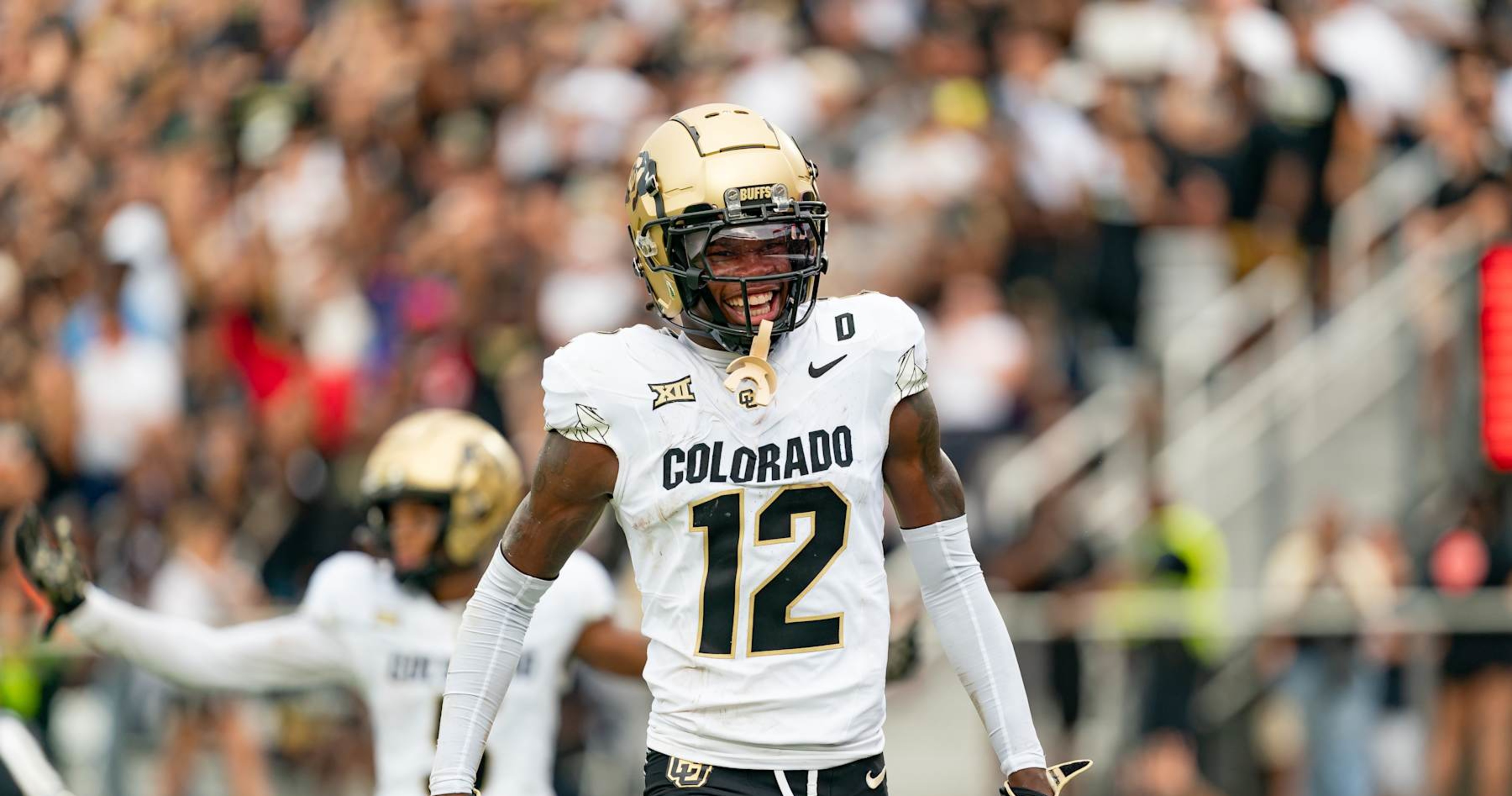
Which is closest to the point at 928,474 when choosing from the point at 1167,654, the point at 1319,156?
the point at 1167,654

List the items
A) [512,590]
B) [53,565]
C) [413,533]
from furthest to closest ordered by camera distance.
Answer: [413,533]
[53,565]
[512,590]

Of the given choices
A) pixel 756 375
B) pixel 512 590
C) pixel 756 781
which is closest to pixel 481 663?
pixel 512 590

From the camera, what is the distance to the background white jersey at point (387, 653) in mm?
6336

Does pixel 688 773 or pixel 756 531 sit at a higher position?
pixel 756 531

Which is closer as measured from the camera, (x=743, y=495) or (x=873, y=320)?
(x=743, y=495)

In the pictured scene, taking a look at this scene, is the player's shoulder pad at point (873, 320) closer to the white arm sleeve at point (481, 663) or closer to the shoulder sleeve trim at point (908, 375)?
the shoulder sleeve trim at point (908, 375)

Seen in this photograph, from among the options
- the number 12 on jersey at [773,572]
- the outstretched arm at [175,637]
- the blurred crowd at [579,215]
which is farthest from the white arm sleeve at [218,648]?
the blurred crowd at [579,215]

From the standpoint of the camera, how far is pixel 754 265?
4.68 metres

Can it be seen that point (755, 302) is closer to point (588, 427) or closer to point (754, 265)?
point (754, 265)

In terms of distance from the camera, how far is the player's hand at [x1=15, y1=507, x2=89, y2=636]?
636cm

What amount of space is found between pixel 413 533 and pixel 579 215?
255 inches

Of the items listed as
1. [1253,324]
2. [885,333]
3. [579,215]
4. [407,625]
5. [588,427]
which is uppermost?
[579,215]

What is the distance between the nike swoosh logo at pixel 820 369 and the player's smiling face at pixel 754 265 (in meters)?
0.13

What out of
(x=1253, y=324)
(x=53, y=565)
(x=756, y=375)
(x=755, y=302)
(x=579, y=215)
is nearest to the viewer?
(x=756, y=375)
